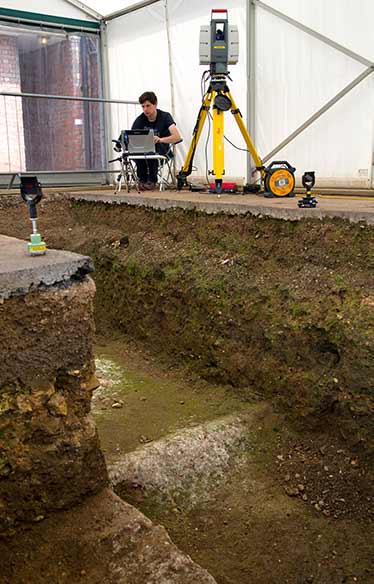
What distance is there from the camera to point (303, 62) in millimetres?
6309

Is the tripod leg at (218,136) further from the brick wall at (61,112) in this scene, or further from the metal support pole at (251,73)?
the brick wall at (61,112)

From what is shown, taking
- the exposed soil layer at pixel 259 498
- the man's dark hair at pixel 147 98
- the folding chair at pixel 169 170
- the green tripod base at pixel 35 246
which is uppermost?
the man's dark hair at pixel 147 98

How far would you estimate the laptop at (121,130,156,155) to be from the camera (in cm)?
656

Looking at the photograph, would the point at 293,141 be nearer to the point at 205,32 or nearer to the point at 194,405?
the point at 205,32

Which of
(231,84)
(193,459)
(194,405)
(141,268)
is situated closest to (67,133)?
(231,84)

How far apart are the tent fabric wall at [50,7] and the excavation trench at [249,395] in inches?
199

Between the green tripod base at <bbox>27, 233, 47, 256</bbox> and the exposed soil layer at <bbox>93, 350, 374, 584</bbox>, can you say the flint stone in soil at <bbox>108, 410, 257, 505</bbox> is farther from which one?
the green tripod base at <bbox>27, 233, 47, 256</bbox>

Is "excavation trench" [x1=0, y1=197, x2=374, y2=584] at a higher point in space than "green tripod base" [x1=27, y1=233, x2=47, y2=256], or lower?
lower

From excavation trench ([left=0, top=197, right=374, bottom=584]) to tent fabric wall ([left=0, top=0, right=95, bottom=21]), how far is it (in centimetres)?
506

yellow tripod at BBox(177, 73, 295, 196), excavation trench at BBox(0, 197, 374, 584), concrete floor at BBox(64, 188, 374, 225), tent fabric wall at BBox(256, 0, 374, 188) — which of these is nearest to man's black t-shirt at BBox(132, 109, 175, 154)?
yellow tripod at BBox(177, 73, 295, 196)

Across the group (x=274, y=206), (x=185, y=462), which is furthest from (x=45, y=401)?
(x=274, y=206)

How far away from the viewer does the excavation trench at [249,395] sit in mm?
2748

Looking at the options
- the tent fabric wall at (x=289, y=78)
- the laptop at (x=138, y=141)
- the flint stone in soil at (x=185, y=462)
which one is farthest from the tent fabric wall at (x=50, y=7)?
the flint stone in soil at (x=185, y=462)

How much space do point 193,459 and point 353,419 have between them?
960 millimetres
